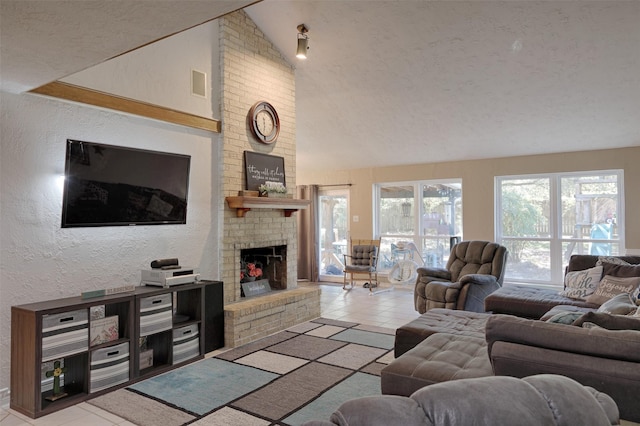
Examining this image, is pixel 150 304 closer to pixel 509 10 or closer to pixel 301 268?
pixel 509 10

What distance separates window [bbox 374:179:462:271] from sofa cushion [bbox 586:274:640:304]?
3.19 metres

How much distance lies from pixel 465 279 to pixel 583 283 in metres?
1.13

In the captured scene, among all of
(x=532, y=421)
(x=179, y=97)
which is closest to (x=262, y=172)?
(x=179, y=97)

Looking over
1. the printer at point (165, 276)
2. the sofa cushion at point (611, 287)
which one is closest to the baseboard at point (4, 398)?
the printer at point (165, 276)

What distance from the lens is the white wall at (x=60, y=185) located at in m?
3.00

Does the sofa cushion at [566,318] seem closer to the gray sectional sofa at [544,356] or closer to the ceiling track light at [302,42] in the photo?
the gray sectional sofa at [544,356]

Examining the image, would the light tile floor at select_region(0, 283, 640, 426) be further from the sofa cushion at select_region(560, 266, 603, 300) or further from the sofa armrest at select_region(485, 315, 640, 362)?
the sofa cushion at select_region(560, 266, 603, 300)

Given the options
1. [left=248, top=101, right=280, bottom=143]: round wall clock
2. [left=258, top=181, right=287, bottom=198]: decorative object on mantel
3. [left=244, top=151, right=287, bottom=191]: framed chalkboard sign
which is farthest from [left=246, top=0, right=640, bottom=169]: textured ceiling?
[left=258, top=181, right=287, bottom=198]: decorative object on mantel

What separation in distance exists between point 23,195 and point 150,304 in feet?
4.01

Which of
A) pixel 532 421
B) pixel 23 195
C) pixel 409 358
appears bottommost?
pixel 409 358

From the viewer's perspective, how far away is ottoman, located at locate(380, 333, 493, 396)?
7.39ft

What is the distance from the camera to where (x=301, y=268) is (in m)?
8.59

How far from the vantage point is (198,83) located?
173 inches

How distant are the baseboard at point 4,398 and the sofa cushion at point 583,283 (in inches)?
190
